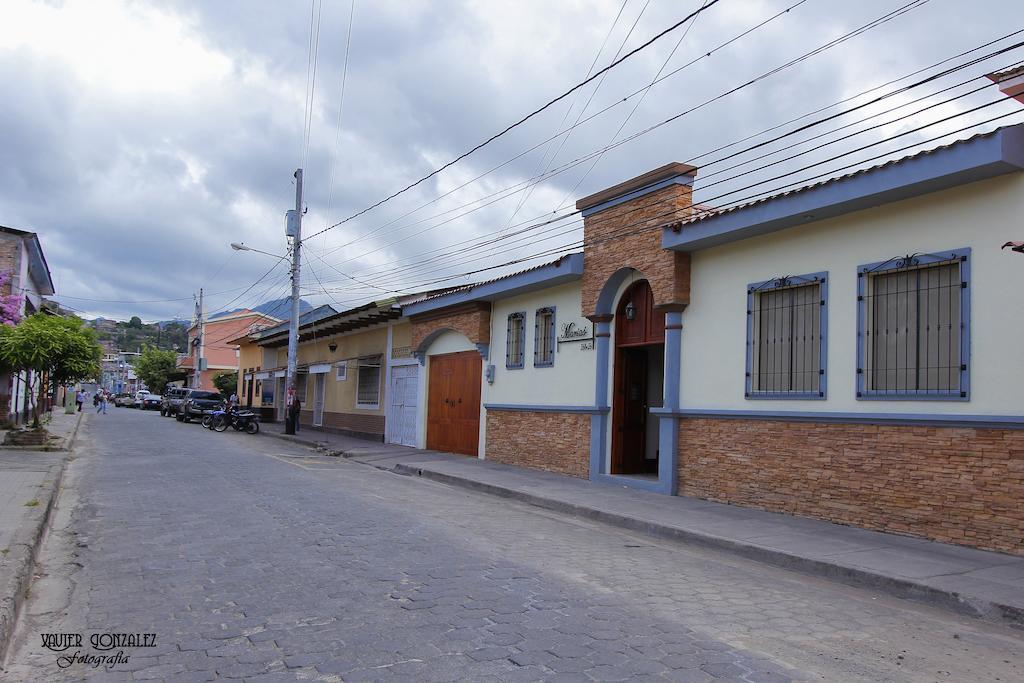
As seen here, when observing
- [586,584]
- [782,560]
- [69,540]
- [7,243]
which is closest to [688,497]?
[782,560]

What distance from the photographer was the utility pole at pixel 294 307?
27000 mm

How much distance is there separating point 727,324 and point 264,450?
13.7 m

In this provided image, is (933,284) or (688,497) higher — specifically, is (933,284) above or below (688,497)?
above

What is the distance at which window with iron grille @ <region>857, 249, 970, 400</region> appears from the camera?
9023mm

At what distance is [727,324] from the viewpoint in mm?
12258

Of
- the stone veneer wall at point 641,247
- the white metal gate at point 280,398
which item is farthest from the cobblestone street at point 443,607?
the white metal gate at point 280,398

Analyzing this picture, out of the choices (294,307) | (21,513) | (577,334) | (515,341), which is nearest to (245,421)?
(294,307)

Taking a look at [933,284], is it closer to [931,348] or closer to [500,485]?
[931,348]

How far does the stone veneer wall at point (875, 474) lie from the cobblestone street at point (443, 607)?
2387mm

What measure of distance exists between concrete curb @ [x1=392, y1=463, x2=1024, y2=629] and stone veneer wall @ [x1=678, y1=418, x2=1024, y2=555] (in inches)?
84.6

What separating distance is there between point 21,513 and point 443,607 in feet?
20.1

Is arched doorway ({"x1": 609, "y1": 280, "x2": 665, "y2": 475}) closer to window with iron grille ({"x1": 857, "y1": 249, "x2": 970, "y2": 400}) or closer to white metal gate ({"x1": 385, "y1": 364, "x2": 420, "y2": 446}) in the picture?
window with iron grille ({"x1": 857, "y1": 249, "x2": 970, "y2": 400})

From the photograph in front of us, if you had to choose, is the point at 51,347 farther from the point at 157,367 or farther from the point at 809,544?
the point at 157,367

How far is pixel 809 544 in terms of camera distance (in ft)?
28.5
